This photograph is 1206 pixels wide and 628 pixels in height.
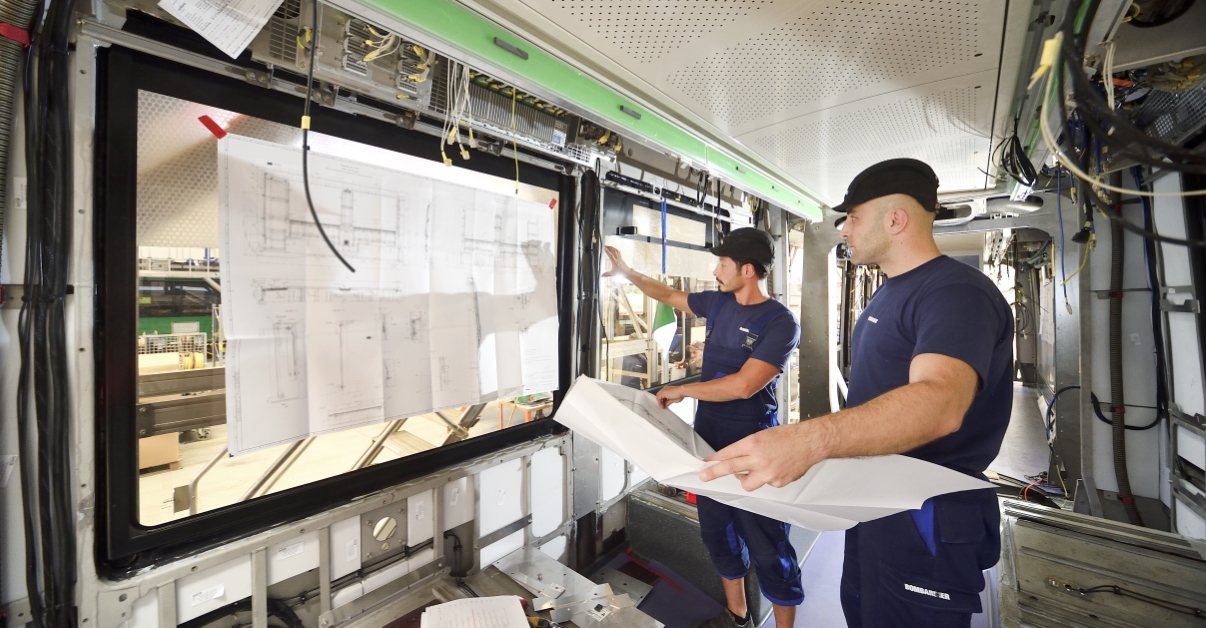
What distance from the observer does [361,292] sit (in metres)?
1.41

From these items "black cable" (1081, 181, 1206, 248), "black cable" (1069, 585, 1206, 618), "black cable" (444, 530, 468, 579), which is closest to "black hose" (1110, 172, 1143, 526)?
"black cable" (1069, 585, 1206, 618)

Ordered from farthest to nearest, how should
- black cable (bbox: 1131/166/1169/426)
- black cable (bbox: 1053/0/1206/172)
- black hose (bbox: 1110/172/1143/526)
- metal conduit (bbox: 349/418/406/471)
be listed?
black hose (bbox: 1110/172/1143/526)
black cable (bbox: 1131/166/1169/426)
metal conduit (bbox: 349/418/406/471)
black cable (bbox: 1053/0/1206/172)

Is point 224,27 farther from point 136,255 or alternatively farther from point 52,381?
point 52,381

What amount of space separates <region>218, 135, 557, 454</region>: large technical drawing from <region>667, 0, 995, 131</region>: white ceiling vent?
943 millimetres

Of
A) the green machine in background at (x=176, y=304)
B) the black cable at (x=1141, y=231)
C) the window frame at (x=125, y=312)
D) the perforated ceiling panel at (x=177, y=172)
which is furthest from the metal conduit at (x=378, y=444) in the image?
the black cable at (x=1141, y=231)

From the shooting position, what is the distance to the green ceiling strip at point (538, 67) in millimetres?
1078

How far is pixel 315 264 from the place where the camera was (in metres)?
1.32

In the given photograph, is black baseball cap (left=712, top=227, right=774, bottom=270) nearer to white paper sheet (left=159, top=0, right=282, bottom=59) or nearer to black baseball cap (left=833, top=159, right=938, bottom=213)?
black baseball cap (left=833, top=159, right=938, bottom=213)

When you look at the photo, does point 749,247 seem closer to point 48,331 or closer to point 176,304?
point 176,304

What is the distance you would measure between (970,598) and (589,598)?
1.11 metres

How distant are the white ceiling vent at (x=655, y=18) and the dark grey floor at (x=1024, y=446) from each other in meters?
4.33

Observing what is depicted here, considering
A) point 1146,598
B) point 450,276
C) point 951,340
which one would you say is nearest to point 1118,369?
point 1146,598

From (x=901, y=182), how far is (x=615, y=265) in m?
1.40

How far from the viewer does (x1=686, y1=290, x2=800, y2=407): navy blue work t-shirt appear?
1.95 meters
